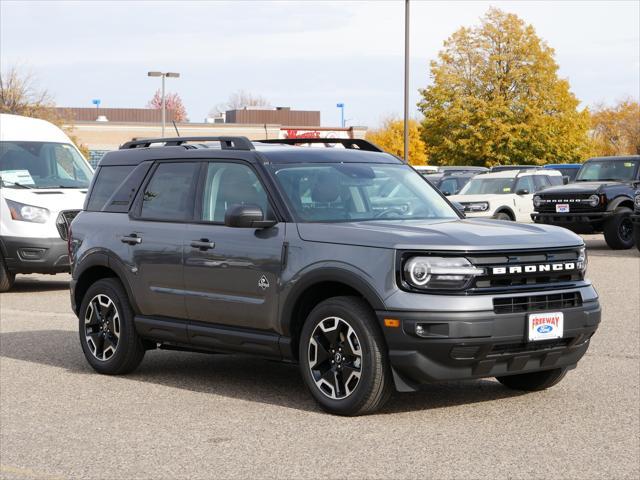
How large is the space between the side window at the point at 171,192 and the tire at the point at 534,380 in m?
2.62

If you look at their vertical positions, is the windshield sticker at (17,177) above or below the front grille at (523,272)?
above

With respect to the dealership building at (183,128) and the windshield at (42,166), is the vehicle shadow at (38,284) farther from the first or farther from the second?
the dealership building at (183,128)

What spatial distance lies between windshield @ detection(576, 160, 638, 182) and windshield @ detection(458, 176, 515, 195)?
2080 mm

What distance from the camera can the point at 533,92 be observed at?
216 feet

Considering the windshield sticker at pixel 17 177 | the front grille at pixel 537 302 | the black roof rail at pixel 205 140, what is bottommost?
the front grille at pixel 537 302

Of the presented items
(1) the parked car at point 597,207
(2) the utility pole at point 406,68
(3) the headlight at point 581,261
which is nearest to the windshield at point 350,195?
(3) the headlight at point 581,261

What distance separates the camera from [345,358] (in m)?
7.52

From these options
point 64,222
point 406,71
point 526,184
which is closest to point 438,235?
point 64,222

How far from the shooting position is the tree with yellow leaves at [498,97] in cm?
6538

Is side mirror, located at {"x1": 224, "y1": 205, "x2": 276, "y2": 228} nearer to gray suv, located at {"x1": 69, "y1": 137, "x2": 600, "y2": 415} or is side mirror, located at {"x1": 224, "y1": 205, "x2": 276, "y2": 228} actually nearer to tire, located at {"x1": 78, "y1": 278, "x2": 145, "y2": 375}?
gray suv, located at {"x1": 69, "y1": 137, "x2": 600, "y2": 415}

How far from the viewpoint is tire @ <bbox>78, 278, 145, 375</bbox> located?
30.1 feet

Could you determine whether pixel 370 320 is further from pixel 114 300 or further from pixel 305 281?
pixel 114 300

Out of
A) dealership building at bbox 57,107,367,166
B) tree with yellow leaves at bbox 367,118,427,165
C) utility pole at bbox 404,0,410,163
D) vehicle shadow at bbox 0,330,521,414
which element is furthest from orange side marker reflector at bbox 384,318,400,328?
tree with yellow leaves at bbox 367,118,427,165

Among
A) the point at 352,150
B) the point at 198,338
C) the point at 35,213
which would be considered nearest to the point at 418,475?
the point at 198,338
